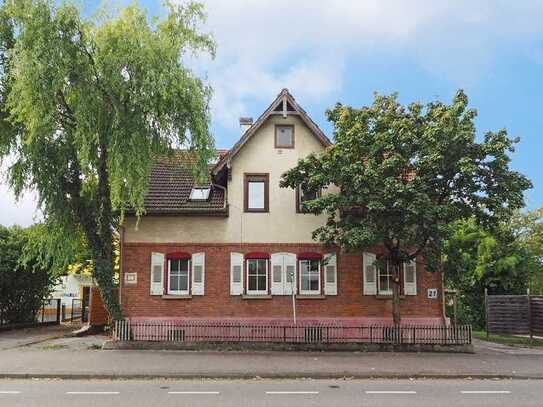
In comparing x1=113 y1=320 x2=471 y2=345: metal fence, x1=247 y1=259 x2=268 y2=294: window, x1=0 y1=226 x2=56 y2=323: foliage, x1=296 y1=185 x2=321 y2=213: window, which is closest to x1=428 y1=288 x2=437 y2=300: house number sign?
x1=113 y1=320 x2=471 y2=345: metal fence

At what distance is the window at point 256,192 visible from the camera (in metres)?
22.2

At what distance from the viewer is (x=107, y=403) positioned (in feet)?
32.4

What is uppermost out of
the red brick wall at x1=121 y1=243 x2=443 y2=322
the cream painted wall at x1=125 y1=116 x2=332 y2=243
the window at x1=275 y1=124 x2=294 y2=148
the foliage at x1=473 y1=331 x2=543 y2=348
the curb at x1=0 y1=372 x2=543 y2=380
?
the window at x1=275 y1=124 x2=294 y2=148

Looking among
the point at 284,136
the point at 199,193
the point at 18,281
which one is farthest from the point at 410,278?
the point at 18,281

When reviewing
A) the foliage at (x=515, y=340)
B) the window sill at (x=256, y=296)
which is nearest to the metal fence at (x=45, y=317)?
the window sill at (x=256, y=296)

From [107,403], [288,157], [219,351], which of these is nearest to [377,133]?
[288,157]

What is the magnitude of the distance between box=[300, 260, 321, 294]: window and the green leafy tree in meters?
3.19

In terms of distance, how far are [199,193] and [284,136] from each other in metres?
4.21

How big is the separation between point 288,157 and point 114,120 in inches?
310

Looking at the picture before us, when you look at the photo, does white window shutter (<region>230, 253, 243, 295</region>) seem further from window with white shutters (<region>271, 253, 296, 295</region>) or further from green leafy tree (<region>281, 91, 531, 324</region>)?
green leafy tree (<region>281, 91, 531, 324</region>)

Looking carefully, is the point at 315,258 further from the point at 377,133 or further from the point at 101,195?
the point at 101,195

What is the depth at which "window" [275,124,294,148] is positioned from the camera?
22.6 meters

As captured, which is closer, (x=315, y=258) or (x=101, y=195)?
(x=101, y=195)

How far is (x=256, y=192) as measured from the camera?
2239 cm
